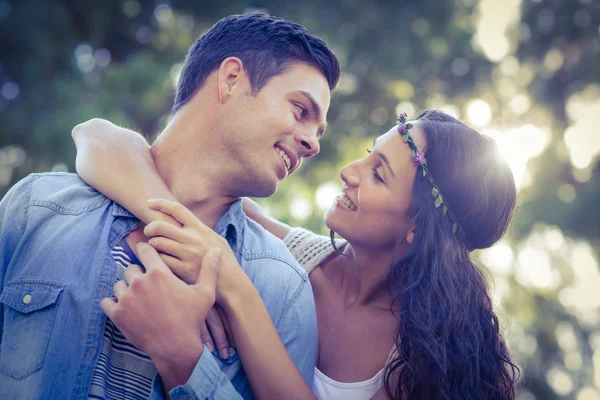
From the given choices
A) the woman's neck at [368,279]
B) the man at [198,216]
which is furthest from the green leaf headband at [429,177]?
the man at [198,216]

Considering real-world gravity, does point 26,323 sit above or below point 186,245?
below

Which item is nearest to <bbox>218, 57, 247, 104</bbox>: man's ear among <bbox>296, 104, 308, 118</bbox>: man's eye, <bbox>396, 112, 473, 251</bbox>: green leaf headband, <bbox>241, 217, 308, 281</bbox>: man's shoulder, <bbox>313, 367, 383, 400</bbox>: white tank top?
<bbox>296, 104, 308, 118</bbox>: man's eye

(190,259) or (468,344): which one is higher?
(190,259)

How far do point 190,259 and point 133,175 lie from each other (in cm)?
43

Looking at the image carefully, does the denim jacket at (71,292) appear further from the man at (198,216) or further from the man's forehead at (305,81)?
the man's forehead at (305,81)

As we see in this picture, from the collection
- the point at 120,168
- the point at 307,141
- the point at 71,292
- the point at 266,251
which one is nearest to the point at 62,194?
the point at 120,168

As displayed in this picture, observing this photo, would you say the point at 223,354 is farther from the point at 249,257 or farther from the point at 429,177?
the point at 429,177

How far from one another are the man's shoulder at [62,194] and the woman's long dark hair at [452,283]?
1322 millimetres

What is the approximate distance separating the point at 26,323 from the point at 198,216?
67cm

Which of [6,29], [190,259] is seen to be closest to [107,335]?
[190,259]

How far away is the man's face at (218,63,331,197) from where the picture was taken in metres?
2.16

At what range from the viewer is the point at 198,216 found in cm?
219

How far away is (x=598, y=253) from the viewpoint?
7.25 meters

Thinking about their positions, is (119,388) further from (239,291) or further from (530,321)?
(530,321)
